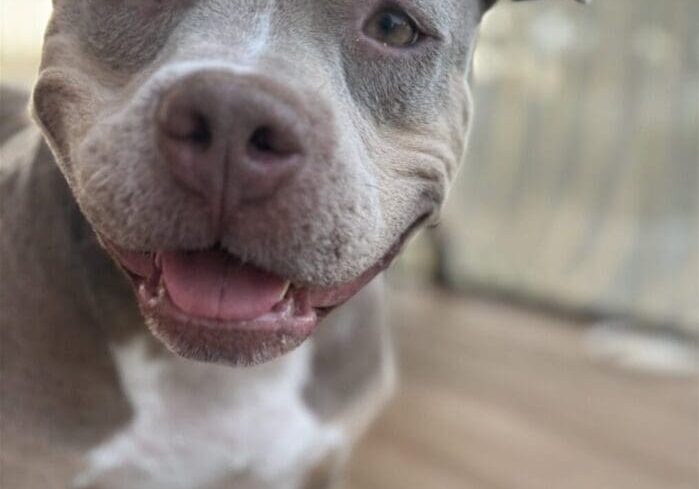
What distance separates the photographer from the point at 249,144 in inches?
34.9

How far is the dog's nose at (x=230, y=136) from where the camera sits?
0.87 metres

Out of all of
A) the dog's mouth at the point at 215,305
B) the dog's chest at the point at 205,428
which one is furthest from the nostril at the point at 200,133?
the dog's chest at the point at 205,428

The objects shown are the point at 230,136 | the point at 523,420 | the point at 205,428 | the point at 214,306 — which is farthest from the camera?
the point at 523,420

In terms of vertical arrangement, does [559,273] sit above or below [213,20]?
below

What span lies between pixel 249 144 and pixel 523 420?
151cm

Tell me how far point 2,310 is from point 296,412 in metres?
0.42

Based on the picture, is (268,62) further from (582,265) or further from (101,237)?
(582,265)

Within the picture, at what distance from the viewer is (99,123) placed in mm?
990

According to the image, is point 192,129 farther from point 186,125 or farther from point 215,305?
point 215,305

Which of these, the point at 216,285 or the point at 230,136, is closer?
the point at 230,136

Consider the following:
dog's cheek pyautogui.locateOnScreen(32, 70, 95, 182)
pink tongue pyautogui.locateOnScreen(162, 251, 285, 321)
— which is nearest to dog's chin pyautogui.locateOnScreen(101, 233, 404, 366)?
pink tongue pyautogui.locateOnScreen(162, 251, 285, 321)

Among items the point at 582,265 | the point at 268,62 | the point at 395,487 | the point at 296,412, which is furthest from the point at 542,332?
the point at 268,62

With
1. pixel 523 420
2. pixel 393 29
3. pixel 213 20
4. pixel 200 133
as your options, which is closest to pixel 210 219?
pixel 200 133

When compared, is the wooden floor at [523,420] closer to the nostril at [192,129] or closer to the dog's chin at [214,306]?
the dog's chin at [214,306]
